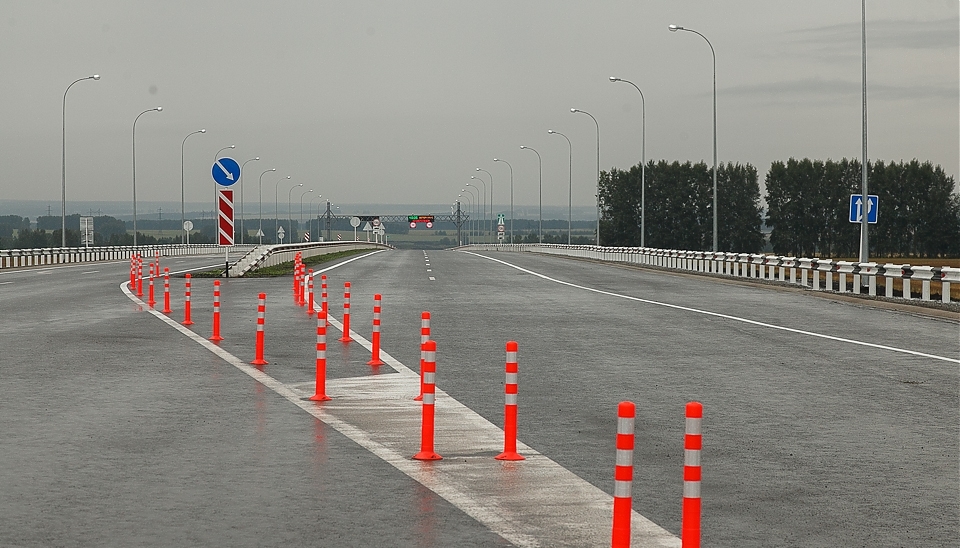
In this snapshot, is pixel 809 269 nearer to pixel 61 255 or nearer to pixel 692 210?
pixel 61 255

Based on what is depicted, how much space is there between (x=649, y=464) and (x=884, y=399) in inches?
177

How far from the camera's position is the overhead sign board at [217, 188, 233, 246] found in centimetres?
3434

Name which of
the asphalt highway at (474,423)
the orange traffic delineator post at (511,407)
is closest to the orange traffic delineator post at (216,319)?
the asphalt highway at (474,423)

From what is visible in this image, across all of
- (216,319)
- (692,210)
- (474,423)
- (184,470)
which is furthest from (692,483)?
(692,210)

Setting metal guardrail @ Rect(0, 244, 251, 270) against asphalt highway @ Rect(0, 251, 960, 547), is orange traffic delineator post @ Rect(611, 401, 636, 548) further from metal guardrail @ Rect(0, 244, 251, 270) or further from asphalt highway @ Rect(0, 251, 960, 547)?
metal guardrail @ Rect(0, 244, 251, 270)

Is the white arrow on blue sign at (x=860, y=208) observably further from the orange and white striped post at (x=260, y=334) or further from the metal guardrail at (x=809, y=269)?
the orange and white striped post at (x=260, y=334)

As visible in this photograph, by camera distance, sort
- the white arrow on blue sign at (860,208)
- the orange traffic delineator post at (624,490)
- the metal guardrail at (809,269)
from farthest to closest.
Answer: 1. the white arrow on blue sign at (860,208)
2. the metal guardrail at (809,269)
3. the orange traffic delineator post at (624,490)

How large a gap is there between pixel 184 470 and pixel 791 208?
156535 millimetres

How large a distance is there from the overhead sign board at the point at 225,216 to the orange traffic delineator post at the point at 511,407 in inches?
1029

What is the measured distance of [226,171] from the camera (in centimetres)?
3322

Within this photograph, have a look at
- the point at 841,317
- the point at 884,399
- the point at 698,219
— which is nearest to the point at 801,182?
the point at 698,219

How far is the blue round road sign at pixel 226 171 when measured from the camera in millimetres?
33062

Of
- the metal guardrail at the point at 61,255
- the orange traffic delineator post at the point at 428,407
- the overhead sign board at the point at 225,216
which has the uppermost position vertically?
the overhead sign board at the point at 225,216

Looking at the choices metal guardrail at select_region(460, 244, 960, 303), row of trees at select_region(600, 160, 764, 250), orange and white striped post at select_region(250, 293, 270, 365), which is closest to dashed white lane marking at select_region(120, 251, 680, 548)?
orange and white striped post at select_region(250, 293, 270, 365)
